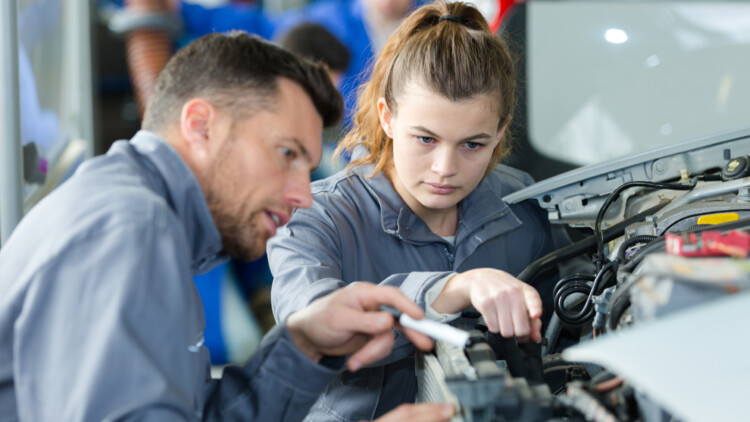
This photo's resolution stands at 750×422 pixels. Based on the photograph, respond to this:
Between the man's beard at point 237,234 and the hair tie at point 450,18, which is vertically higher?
the hair tie at point 450,18

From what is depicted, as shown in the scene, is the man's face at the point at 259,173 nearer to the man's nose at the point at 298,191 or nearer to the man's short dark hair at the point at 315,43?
the man's nose at the point at 298,191

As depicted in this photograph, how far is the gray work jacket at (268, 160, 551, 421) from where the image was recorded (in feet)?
3.97

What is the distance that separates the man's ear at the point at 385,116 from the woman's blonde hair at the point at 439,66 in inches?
0.5

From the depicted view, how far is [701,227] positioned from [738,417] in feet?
1.84

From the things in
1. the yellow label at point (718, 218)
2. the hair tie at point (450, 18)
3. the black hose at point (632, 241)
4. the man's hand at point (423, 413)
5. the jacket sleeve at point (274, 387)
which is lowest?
the jacket sleeve at point (274, 387)

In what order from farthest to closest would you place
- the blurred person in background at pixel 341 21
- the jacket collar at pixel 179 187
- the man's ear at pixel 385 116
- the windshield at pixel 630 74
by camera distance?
the blurred person in background at pixel 341 21
the windshield at pixel 630 74
the man's ear at pixel 385 116
the jacket collar at pixel 179 187

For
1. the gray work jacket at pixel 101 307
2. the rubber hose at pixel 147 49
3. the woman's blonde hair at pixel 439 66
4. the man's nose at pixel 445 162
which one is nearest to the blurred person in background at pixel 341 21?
the rubber hose at pixel 147 49

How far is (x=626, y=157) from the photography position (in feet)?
4.74

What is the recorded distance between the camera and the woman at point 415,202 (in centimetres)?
128

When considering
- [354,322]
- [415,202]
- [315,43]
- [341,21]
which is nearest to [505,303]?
[354,322]

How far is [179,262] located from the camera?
85 cm

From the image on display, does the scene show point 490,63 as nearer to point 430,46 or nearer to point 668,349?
point 430,46

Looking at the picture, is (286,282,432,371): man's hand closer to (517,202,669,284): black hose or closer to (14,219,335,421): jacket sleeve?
(14,219,335,421): jacket sleeve

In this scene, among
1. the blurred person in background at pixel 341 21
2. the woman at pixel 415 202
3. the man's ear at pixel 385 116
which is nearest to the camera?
the woman at pixel 415 202
